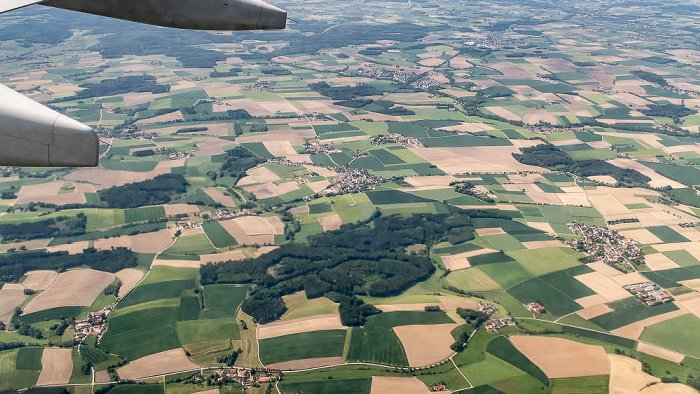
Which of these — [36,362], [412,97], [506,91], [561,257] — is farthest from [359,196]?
[506,91]

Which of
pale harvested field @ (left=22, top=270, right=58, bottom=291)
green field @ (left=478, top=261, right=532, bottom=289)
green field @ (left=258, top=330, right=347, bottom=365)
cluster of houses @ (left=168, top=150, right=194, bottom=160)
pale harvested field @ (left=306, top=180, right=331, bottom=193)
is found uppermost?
green field @ (left=478, top=261, right=532, bottom=289)

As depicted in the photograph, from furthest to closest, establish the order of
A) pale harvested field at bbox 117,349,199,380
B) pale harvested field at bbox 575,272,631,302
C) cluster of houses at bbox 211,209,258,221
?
cluster of houses at bbox 211,209,258,221, pale harvested field at bbox 575,272,631,302, pale harvested field at bbox 117,349,199,380

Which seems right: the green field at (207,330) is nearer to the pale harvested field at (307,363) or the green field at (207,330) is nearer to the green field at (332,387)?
the pale harvested field at (307,363)

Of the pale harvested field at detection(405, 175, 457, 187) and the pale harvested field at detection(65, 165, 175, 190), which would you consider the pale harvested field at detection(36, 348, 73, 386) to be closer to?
the pale harvested field at detection(65, 165, 175, 190)

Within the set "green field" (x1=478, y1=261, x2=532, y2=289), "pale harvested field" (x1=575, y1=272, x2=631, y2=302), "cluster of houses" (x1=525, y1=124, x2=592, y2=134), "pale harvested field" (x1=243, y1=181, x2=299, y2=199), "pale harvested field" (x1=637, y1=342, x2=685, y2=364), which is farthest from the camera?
"cluster of houses" (x1=525, y1=124, x2=592, y2=134)

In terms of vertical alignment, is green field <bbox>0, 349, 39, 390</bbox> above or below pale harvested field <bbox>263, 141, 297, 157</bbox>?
below

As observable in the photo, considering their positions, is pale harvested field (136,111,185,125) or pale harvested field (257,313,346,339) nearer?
pale harvested field (257,313,346,339)

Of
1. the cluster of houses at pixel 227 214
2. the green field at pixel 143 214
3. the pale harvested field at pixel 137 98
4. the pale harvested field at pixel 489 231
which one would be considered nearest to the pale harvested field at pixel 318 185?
the cluster of houses at pixel 227 214

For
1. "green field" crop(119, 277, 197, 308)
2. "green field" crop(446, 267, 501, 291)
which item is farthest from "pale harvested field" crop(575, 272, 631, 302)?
"green field" crop(119, 277, 197, 308)
